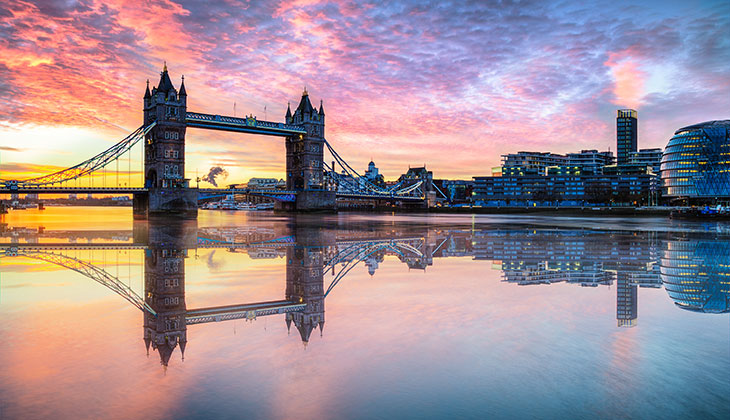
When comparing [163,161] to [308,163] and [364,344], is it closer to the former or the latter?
[308,163]

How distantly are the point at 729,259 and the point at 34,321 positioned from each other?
64.1ft

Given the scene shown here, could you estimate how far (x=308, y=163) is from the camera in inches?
3664

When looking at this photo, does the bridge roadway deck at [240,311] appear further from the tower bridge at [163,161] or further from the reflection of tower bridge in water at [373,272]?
the tower bridge at [163,161]

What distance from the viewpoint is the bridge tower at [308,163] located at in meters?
91.2

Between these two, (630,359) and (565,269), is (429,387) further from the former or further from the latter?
(565,269)

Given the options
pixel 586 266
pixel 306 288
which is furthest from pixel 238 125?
pixel 306 288

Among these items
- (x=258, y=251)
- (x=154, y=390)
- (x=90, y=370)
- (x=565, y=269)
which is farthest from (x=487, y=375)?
(x=258, y=251)

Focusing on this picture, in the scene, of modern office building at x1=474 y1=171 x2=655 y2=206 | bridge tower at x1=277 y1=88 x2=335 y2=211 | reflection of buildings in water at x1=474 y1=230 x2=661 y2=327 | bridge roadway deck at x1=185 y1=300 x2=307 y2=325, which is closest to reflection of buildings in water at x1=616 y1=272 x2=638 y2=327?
reflection of buildings in water at x1=474 y1=230 x2=661 y2=327

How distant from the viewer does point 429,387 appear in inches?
199

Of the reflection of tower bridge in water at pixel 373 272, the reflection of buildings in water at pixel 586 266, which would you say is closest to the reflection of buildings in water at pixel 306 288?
the reflection of tower bridge in water at pixel 373 272

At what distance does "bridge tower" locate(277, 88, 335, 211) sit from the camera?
91.2 meters

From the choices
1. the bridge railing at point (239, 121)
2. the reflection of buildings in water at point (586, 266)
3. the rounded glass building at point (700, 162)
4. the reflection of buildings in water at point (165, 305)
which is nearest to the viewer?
the reflection of buildings in water at point (165, 305)

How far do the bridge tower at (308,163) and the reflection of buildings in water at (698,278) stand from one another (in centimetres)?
7458

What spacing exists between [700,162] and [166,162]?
137m
